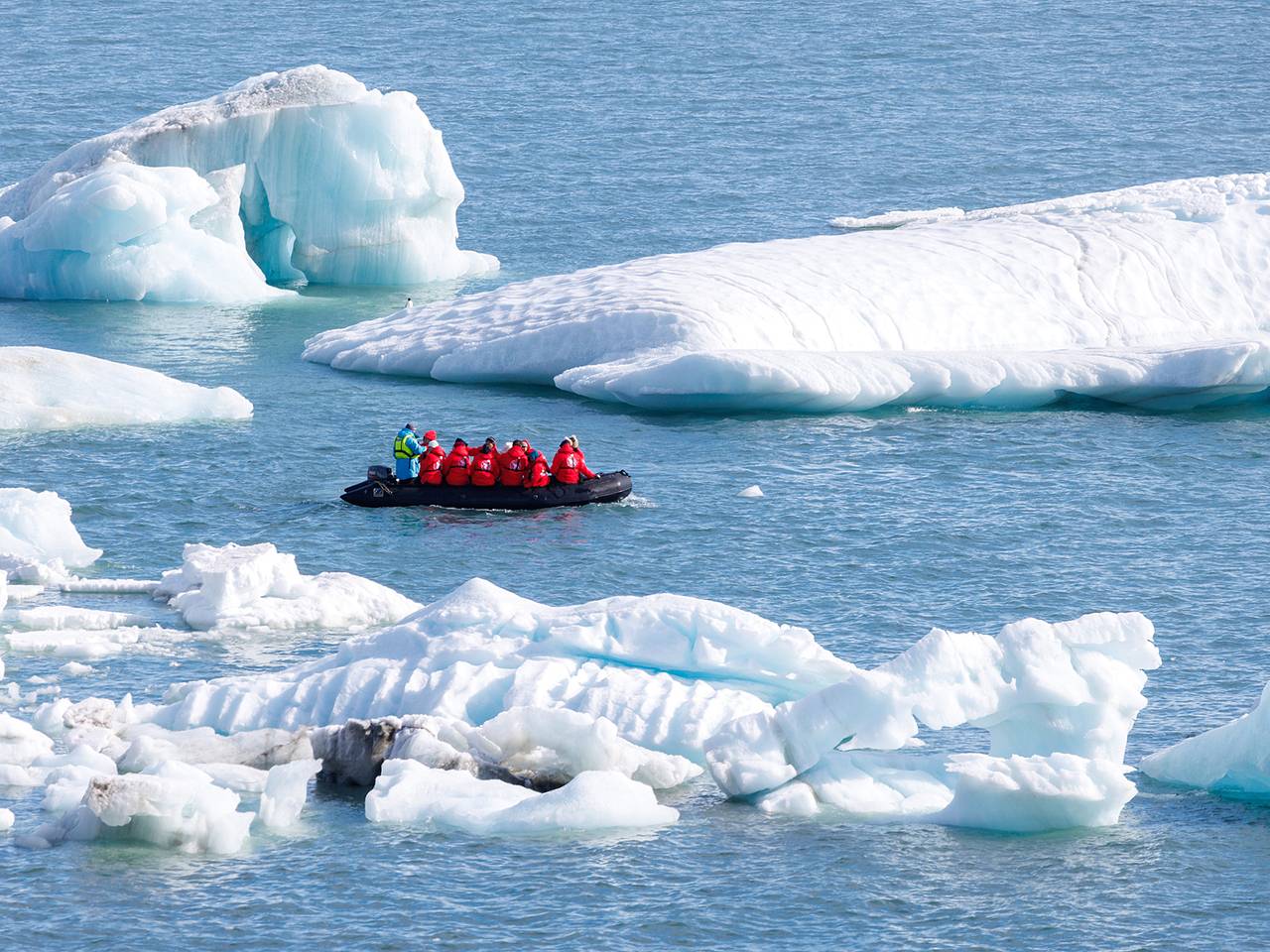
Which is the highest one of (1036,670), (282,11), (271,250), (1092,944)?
(282,11)

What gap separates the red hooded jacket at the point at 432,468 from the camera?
34.2 meters

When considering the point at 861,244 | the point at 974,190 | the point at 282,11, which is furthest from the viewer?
the point at 282,11

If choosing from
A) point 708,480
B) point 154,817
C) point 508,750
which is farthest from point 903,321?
point 154,817

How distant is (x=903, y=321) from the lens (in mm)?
43188

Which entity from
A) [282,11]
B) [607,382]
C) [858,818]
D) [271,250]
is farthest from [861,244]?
[282,11]

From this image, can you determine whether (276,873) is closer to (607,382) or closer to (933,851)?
(933,851)

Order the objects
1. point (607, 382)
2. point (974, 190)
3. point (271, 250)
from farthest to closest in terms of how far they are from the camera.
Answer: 1. point (974, 190)
2. point (271, 250)
3. point (607, 382)

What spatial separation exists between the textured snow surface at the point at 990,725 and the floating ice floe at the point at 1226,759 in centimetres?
112

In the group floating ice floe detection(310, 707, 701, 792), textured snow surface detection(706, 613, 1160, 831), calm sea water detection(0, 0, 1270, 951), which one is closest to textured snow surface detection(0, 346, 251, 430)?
calm sea water detection(0, 0, 1270, 951)

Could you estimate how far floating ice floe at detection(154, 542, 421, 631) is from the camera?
2762 cm

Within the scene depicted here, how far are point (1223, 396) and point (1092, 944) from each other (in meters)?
23.3

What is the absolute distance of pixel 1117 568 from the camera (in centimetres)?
3122

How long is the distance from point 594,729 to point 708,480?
1419 cm

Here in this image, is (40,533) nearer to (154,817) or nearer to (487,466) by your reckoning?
(487,466)
